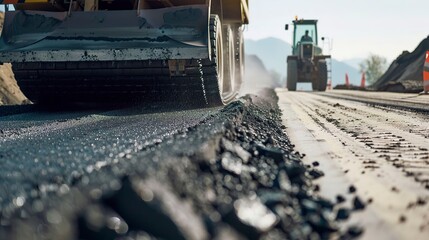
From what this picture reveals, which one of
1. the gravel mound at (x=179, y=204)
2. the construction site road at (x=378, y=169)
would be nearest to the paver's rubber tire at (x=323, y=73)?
the construction site road at (x=378, y=169)

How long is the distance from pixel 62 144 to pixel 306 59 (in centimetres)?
1779

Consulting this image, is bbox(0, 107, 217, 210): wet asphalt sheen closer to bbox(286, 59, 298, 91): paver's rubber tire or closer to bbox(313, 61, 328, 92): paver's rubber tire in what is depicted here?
bbox(286, 59, 298, 91): paver's rubber tire

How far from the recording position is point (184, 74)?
5.67 meters

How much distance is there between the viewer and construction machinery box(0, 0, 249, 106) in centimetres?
531

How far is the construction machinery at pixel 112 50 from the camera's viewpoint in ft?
17.4

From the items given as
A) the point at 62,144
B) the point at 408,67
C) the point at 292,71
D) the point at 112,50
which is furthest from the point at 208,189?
the point at 408,67

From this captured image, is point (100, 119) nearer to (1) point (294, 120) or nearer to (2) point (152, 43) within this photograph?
(2) point (152, 43)

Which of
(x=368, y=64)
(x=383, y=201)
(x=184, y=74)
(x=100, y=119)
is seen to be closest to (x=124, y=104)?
(x=184, y=74)

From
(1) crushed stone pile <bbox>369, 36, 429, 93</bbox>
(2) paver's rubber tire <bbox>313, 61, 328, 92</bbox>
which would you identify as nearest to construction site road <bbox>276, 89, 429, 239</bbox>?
(2) paver's rubber tire <bbox>313, 61, 328, 92</bbox>

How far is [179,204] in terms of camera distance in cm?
144

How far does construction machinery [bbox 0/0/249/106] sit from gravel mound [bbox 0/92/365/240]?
11.1ft

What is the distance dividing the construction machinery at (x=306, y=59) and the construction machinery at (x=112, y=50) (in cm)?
1396

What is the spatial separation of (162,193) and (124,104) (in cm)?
508

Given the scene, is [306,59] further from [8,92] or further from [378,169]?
[378,169]
